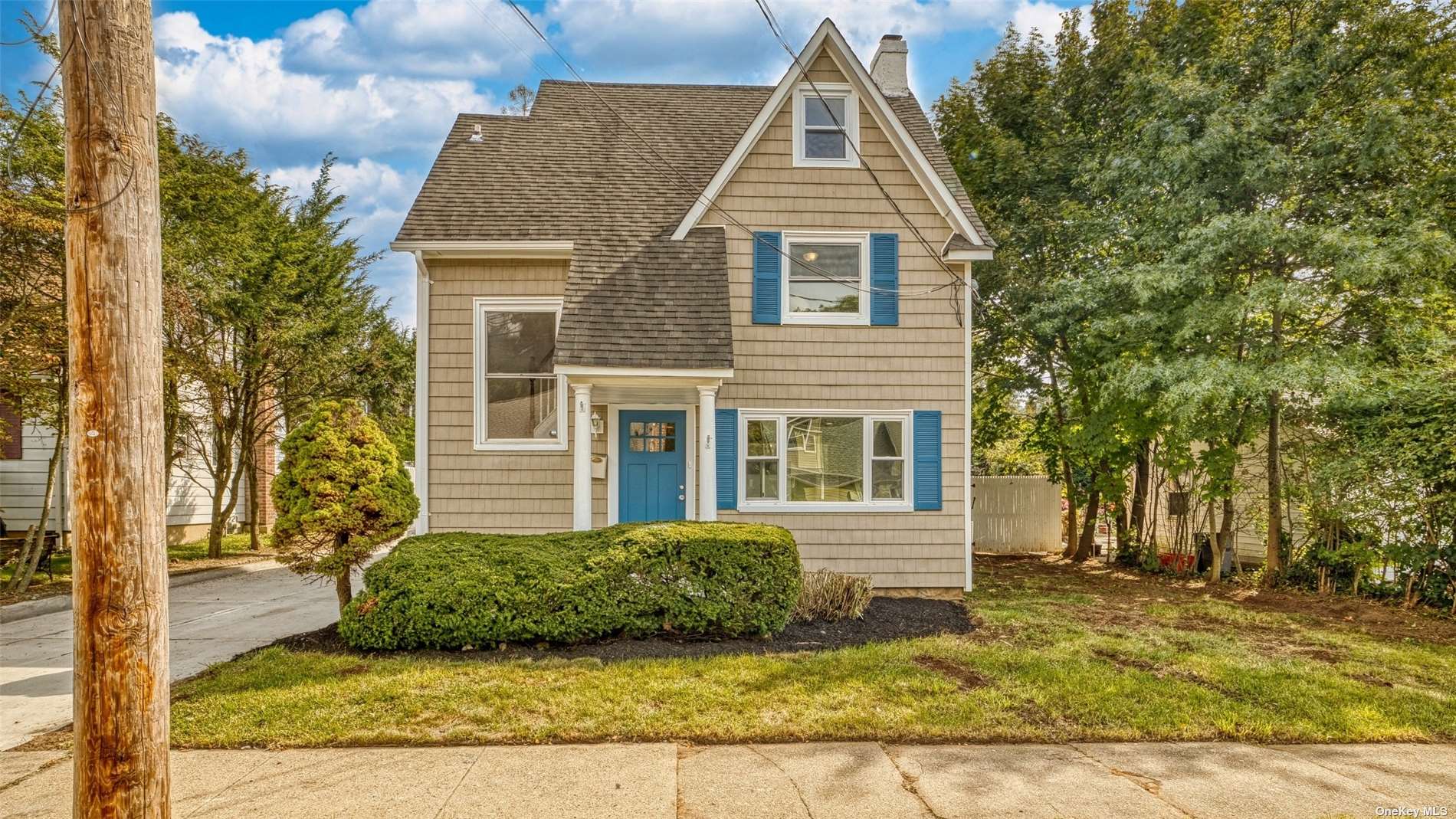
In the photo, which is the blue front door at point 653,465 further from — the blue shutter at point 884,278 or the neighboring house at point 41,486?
the neighboring house at point 41,486

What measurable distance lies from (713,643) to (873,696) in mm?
1851

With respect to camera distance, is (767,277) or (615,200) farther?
(615,200)

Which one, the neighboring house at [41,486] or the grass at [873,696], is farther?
the neighboring house at [41,486]

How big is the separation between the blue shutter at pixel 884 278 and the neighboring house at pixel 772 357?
2cm

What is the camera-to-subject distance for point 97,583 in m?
2.71

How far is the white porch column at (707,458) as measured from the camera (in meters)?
8.36

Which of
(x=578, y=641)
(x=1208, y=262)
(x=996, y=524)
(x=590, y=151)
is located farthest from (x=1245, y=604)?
(x=590, y=151)

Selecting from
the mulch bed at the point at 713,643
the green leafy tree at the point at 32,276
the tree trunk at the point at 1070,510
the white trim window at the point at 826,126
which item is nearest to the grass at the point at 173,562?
the green leafy tree at the point at 32,276

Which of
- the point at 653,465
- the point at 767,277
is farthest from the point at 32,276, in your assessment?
the point at 767,277

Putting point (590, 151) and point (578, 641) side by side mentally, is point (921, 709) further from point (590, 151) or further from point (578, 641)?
point (590, 151)

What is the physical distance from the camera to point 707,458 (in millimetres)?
8547

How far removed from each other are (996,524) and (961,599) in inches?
255

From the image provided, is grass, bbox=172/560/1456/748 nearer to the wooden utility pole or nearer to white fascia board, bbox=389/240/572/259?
the wooden utility pole

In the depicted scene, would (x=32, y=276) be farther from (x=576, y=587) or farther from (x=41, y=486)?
(x=576, y=587)
